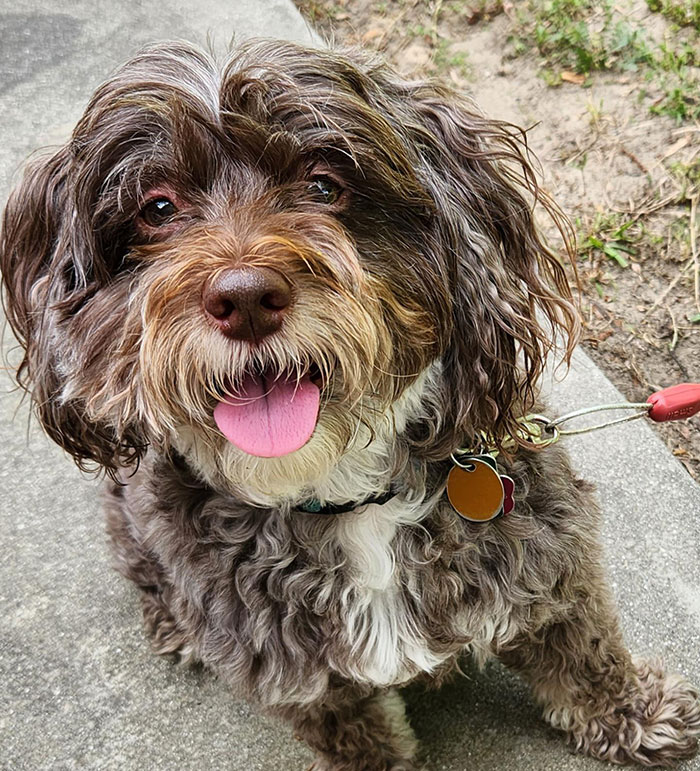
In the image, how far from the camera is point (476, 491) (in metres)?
1.76

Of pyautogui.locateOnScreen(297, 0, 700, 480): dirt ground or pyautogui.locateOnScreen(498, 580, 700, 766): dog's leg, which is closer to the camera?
pyautogui.locateOnScreen(498, 580, 700, 766): dog's leg

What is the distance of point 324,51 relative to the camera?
5.17 ft

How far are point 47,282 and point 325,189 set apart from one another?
0.58m

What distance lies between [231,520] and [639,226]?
2.15m

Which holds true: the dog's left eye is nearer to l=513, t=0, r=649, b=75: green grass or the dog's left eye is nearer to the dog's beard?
the dog's beard

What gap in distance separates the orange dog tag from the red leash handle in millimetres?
514

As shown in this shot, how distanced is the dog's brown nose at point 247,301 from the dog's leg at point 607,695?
42.3 inches

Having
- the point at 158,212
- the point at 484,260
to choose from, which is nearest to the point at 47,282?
the point at 158,212

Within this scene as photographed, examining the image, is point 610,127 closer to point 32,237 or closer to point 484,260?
point 484,260

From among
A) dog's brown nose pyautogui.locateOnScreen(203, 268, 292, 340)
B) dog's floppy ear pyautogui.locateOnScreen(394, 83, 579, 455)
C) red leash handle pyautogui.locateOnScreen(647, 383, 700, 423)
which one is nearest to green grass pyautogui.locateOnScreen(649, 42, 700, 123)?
red leash handle pyautogui.locateOnScreen(647, 383, 700, 423)

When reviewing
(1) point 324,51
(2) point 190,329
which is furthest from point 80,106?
(2) point 190,329

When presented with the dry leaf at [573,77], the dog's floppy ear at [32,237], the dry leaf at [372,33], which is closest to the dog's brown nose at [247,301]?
the dog's floppy ear at [32,237]

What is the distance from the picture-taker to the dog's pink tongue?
1463mm

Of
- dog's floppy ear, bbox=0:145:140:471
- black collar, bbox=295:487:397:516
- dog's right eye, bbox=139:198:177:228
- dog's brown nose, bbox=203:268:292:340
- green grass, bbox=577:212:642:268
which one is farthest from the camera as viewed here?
green grass, bbox=577:212:642:268
